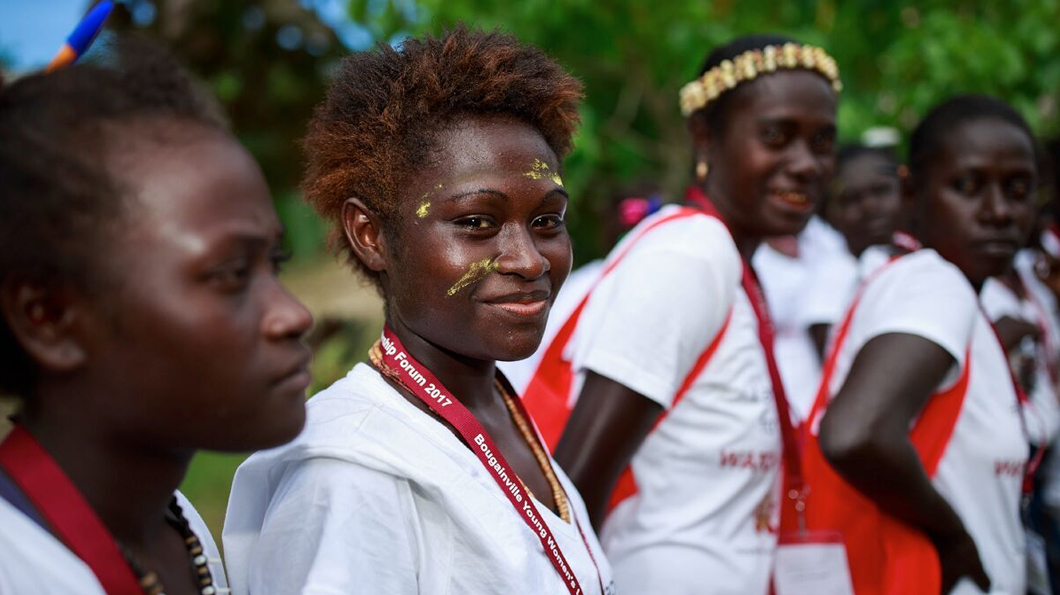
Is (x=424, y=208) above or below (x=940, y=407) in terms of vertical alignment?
above

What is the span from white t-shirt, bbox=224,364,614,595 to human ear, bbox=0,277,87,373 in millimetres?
413

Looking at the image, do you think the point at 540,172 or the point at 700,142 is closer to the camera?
the point at 540,172

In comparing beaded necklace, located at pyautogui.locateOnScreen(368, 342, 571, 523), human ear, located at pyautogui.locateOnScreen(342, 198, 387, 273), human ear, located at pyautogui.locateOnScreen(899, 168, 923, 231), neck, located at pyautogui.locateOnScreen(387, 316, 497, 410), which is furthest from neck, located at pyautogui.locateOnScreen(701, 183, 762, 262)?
human ear, located at pyautogui.locateOnScreen(342, 198, 387, 273)

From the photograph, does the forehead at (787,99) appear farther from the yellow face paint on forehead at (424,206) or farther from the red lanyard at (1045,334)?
the yellow face paint on forehead at (424,206)

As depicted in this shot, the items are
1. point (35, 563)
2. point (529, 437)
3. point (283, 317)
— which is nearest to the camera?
point (35, 563)

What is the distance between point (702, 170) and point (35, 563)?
223cm

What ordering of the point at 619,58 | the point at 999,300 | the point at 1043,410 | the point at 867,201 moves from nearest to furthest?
the point at 1043,410
the point at 999,300
the point at 867,201
the point at 619,58

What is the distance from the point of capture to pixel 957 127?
115 inches

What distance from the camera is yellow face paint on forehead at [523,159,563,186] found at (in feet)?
5.81

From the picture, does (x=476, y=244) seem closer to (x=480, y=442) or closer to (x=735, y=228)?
(x=480, y=442)

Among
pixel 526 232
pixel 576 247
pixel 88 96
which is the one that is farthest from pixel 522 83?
pixel 576 247

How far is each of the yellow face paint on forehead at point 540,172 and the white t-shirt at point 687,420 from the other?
0.58 metres

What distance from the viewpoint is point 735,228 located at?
2.87 metres

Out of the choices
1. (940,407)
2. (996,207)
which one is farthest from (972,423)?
(996,207)
